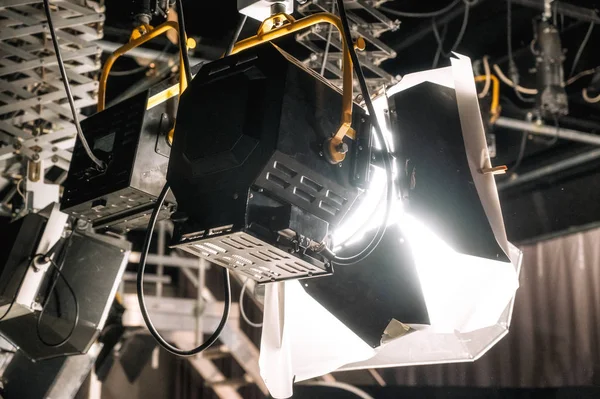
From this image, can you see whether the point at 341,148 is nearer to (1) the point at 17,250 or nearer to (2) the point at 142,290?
(2) the point at 142,290

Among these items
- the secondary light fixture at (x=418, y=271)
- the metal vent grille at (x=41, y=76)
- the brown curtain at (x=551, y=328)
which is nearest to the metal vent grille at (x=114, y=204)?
the secondary light fixture at (x=418, y=271)

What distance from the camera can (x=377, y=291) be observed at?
4.39 ft

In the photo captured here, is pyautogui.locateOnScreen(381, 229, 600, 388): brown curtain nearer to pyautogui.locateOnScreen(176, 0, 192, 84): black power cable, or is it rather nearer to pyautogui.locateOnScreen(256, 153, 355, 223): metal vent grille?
pyautogui.locateOnScreen(256, 153, 355, 223): metal vent grille

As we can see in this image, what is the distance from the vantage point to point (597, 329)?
118 inches

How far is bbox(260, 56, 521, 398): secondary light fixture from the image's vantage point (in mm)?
1148

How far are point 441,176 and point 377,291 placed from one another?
30 centimetres

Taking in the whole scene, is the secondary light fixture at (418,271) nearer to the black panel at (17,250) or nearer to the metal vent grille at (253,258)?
the metal vent grille at (253,258)

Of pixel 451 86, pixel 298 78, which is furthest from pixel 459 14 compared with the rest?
pixel 298 78

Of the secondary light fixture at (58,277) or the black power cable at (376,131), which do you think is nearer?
the black power cable at (376,131)

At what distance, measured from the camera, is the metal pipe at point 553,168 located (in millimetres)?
3119

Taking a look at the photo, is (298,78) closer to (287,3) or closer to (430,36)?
(287,3)

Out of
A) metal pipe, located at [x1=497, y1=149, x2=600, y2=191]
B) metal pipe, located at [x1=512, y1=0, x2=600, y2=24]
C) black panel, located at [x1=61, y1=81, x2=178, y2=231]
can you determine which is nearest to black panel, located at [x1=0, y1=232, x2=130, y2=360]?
black panel, located at [x1=61, y1=81, x2=178, y2=231]

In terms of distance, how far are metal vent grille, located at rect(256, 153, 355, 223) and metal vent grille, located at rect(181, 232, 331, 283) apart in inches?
2.7

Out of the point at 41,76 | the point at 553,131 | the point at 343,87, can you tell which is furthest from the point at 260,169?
the point at 553,131
